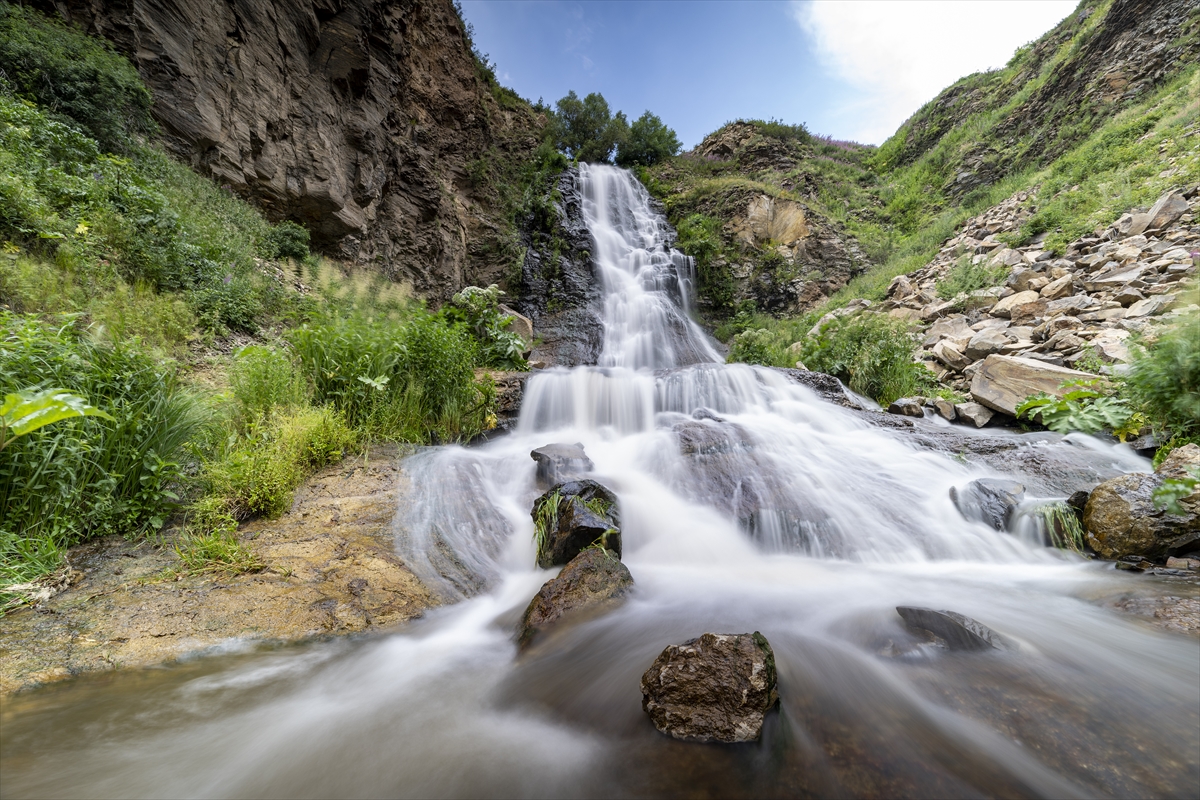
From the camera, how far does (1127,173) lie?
938 cm

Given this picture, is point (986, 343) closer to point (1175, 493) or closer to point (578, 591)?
point (1175, 493)

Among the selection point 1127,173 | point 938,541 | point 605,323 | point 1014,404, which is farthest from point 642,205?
point 938,541

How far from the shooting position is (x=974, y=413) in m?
6.25

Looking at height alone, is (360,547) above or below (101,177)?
below

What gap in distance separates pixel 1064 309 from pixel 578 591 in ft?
29.0

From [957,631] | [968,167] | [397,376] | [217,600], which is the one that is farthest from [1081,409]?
[968,167]

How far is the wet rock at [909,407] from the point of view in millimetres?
6848

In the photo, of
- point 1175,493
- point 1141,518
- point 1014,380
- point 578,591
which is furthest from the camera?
point 1014,380

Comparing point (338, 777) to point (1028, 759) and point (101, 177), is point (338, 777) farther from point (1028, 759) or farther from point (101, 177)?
point (101, 177)

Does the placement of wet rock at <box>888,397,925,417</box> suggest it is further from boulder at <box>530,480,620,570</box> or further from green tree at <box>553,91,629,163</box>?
green tree at <box>553,91,629,163</box>

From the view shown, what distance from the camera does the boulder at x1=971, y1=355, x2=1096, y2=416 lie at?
18.2 feet

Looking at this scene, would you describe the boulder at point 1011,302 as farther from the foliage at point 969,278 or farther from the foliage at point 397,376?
the foliage at point 397,376

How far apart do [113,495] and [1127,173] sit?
16846 mm

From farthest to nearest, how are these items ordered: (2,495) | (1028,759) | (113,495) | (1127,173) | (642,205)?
1. (642,205)
2. (1127,173)
3. (113,495)
4. (2,495)
5. (1028,759)
